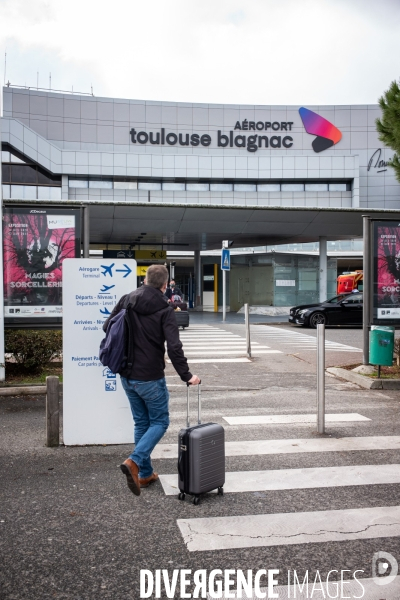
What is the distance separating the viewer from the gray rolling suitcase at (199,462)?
4.90 meters

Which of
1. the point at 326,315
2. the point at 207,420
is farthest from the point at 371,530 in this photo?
the point at 326,315

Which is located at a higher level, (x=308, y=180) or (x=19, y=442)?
(x=308, y=180)

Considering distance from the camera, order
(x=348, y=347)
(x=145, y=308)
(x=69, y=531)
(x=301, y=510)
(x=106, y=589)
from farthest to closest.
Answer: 1. (x=348, y=347)
2. (x=145, y=308)
3. (x=301, y=510)
4. (x=69, y=531)
5. (x=106, y=589)

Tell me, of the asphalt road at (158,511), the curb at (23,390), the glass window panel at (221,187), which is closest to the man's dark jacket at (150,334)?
the asphalt road at (158,511)

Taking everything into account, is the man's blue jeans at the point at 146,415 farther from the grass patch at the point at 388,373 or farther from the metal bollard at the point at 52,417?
the grass patch at the point at 388,373

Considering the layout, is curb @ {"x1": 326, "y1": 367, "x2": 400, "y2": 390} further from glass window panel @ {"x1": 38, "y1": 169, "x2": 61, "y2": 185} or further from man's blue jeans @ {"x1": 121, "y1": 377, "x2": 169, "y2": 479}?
glass window panel @ {"x1": 38, "y1": 169, "x2": 61, "y2": 185}

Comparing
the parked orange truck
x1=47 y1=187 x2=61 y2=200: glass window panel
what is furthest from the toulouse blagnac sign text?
the parked orange truck

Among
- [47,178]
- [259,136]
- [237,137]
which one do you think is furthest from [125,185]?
[259,136]

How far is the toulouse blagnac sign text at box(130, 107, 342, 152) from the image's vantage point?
146 ft

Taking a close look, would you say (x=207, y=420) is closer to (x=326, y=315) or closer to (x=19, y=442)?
(x=19, y=442)

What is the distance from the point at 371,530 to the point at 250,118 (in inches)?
1710

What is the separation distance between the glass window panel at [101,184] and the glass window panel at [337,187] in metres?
15.5

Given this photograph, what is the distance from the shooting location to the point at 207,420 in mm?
8141
